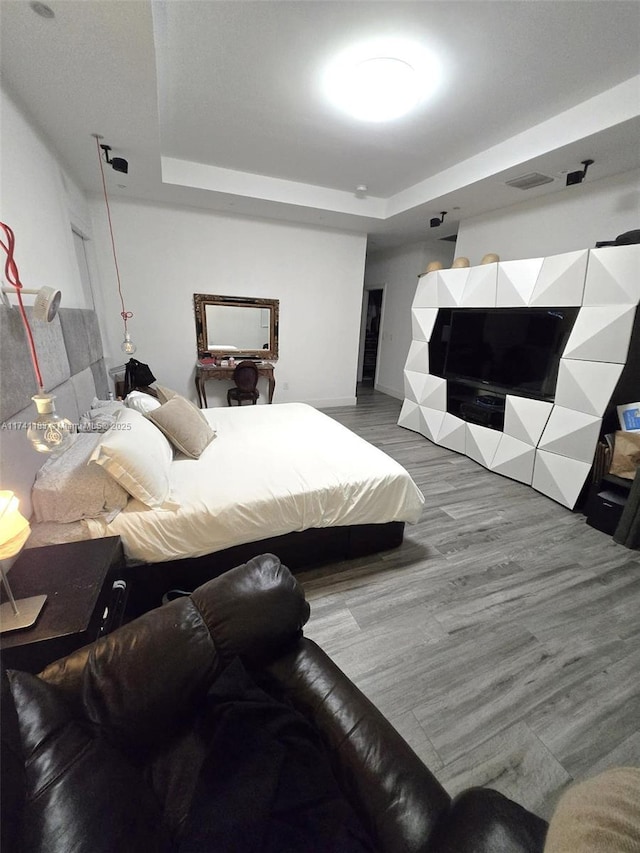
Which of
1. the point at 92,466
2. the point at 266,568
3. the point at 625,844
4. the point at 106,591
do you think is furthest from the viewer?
the point at 92,466

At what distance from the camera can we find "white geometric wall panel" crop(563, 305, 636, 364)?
236cm

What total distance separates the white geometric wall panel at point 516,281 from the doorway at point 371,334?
3.79 meters

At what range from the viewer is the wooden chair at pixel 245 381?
428 cm

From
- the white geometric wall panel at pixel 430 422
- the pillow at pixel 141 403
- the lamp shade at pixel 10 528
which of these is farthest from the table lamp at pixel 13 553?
the white geometric wall panel at pixel 430 422

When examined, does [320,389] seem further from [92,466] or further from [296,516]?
[92,466]

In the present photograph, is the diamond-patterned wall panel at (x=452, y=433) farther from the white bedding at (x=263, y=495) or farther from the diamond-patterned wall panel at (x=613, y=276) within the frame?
the white bedding at (x=263, y=495)

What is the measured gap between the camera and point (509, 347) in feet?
10.8

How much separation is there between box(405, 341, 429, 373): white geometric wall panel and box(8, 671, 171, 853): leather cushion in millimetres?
4117

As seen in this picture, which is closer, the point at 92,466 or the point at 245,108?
the point at 92,466

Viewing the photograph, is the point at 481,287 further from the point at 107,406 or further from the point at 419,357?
the point at 107,406

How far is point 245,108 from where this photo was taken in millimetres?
2434

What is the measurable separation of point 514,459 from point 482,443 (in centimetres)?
37

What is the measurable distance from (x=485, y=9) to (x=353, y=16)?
0.63 metres

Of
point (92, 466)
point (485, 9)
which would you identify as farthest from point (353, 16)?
point (92, 466)
